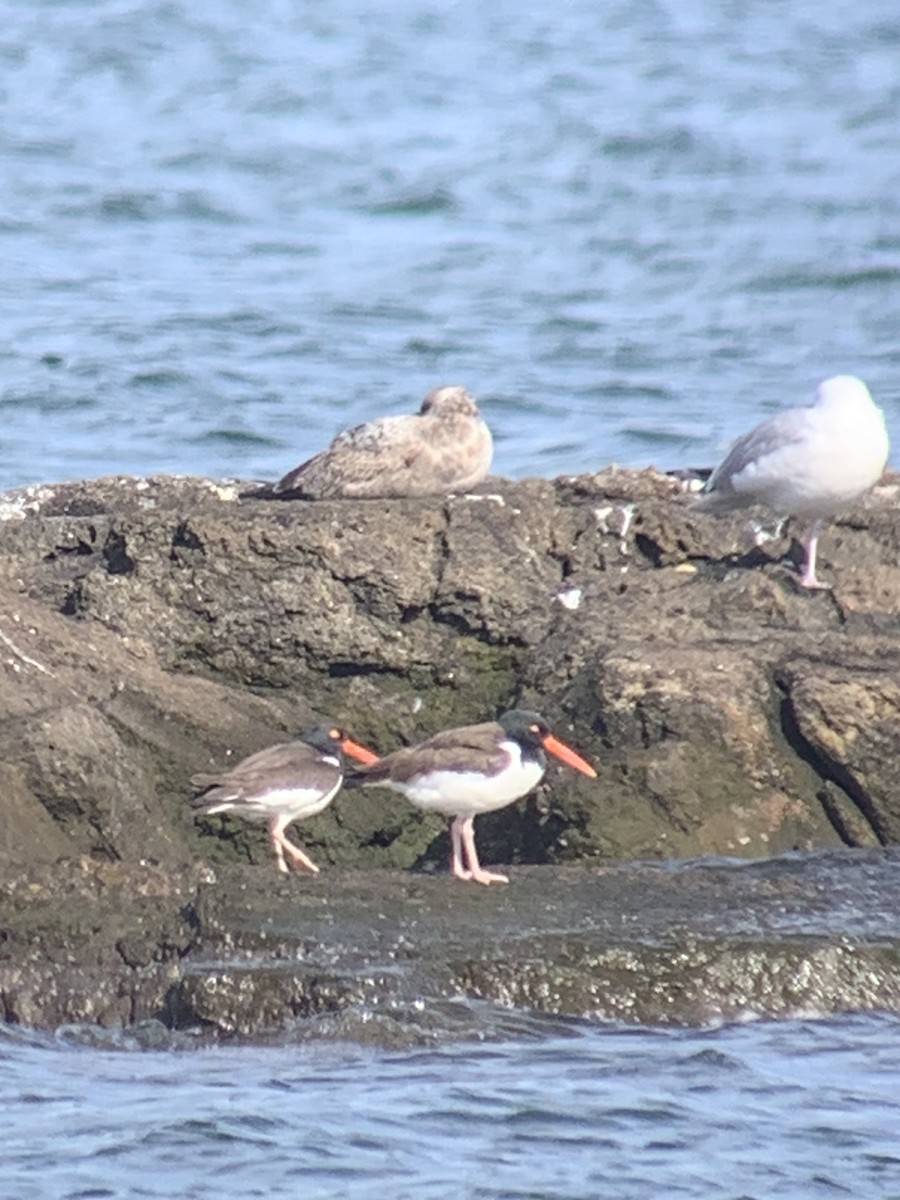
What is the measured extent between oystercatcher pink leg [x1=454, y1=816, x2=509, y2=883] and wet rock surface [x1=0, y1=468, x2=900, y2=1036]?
0.12 metres

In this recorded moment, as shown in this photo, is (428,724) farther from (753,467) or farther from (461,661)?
(753,467)

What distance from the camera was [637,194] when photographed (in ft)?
91.6

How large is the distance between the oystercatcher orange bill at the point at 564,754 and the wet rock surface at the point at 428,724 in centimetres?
20

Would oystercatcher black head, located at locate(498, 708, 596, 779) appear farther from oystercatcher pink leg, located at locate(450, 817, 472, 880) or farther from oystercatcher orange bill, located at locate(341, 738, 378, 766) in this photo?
oystercatcher orange bill, located at locate(341, 738, 378, 766)

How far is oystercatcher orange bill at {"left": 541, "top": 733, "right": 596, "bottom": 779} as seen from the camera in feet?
25.0

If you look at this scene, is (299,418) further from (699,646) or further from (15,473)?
(699,646)

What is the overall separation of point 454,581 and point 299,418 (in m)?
10.2

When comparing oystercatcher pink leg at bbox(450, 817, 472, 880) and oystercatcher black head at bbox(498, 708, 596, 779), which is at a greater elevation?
oystercatcher black head at bbox(498, 708, 596, 779)

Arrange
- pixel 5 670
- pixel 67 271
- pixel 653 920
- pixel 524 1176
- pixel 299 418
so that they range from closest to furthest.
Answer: pixel 524 1176 → pixel 653 920 → pixel 5 670 → pixel 299 418 → pixel 67 271

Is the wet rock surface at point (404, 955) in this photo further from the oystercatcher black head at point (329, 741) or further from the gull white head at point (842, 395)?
the gull white head at point (842, 395)

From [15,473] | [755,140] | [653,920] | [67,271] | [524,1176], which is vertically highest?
[755,140]

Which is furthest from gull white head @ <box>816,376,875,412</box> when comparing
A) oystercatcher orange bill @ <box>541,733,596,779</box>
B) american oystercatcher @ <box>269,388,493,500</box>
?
oystercatcher orange bill @ <box>541,733,596,779</box>

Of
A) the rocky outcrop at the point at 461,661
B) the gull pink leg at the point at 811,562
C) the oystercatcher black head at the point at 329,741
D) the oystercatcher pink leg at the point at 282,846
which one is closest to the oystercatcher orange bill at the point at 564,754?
the rocky outcrop at the point at 461,661

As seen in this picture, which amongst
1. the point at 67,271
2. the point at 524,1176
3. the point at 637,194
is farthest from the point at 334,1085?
the point at 637,194
